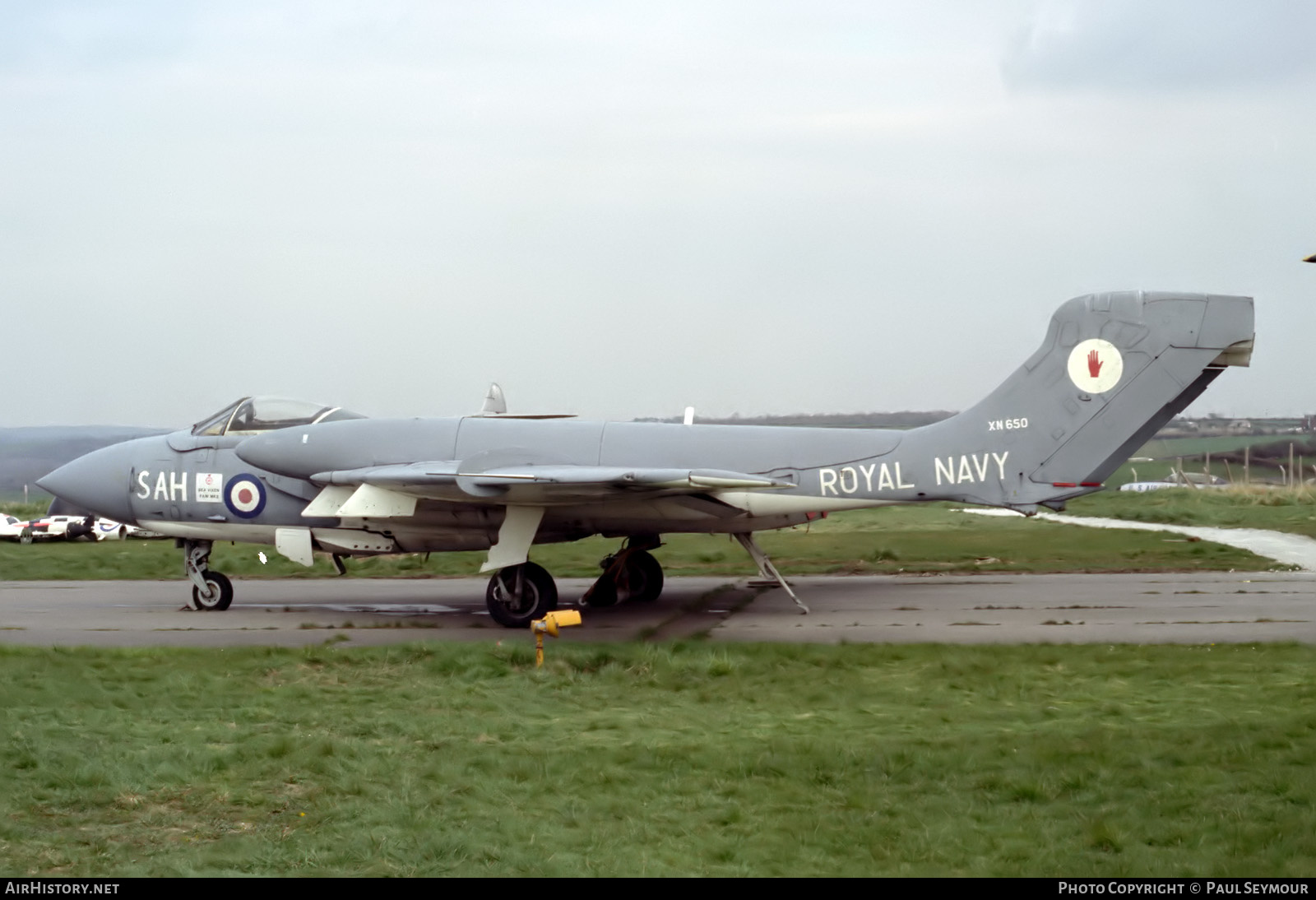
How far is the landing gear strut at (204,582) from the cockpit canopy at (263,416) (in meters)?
1.57

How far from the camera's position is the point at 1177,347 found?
47.4 ft

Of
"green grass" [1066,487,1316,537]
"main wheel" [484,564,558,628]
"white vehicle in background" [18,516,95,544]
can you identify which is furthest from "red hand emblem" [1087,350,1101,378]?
"white vehicle in background" [18,516,95,544]

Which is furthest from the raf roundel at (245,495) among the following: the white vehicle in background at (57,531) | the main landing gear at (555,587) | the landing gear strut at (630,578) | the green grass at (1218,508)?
the green grass at (1218,508)

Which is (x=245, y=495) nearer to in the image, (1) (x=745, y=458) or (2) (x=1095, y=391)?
→ (1) (x=745, y=458)

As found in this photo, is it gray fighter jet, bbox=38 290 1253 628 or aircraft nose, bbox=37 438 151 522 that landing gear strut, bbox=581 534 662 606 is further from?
aircraft nose, bbox=37 438 151 522

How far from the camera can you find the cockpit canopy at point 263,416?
16250 millimetres

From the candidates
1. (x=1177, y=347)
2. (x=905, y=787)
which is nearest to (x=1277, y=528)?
(x=1177, y=347)

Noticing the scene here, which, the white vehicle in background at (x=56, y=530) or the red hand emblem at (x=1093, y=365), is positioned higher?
the red hand emblem at (x=1093, y=365)

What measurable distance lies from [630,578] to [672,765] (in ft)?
30.5

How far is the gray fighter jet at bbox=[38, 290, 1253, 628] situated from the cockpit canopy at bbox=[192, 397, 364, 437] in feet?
1.69

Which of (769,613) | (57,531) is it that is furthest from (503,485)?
(57,531)

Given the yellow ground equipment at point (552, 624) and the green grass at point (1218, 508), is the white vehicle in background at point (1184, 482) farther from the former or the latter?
the yellow ground equipment at point (552, 624)
